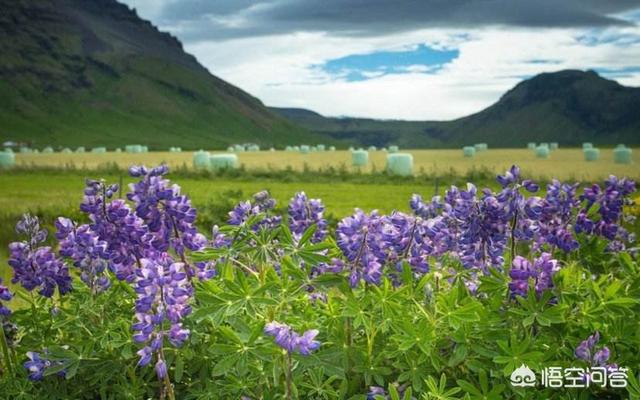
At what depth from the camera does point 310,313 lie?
12.4 ft

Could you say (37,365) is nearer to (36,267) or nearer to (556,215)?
(36,267)

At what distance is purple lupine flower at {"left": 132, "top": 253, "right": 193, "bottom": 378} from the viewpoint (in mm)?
3232

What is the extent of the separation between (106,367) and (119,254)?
24.1 inches

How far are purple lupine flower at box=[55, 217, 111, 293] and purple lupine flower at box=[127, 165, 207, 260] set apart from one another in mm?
257

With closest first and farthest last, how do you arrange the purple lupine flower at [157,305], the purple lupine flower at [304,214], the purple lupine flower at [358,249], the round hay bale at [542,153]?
the purple lupine flower at [157,305] < the purple lupine flower at [358,249] < the purple lupine flower at [304,214] < the round hay bale at [542,153]

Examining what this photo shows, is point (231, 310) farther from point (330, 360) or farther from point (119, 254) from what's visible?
point (119, 254)

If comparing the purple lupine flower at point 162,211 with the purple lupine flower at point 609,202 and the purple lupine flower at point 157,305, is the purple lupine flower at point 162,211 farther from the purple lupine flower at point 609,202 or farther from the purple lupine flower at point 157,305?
the purple lupine flower at point 609,202

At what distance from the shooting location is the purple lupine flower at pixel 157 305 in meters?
3.23

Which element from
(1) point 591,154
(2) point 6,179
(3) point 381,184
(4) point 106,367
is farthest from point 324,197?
(1) point 591,154

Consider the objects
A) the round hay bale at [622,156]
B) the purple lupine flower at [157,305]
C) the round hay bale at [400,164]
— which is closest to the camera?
the purple lupine flower at [157,305]

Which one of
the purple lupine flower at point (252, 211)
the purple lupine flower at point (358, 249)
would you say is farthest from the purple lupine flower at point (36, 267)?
the purple lupine flower at point (358, 249)

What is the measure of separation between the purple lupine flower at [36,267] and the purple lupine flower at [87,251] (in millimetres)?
252

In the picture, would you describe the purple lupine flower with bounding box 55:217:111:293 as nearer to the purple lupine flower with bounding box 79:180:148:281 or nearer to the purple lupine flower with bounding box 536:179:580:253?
the purple lupine flower with bounding box 79:180:148:281

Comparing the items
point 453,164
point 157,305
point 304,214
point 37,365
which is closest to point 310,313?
point 157,305
